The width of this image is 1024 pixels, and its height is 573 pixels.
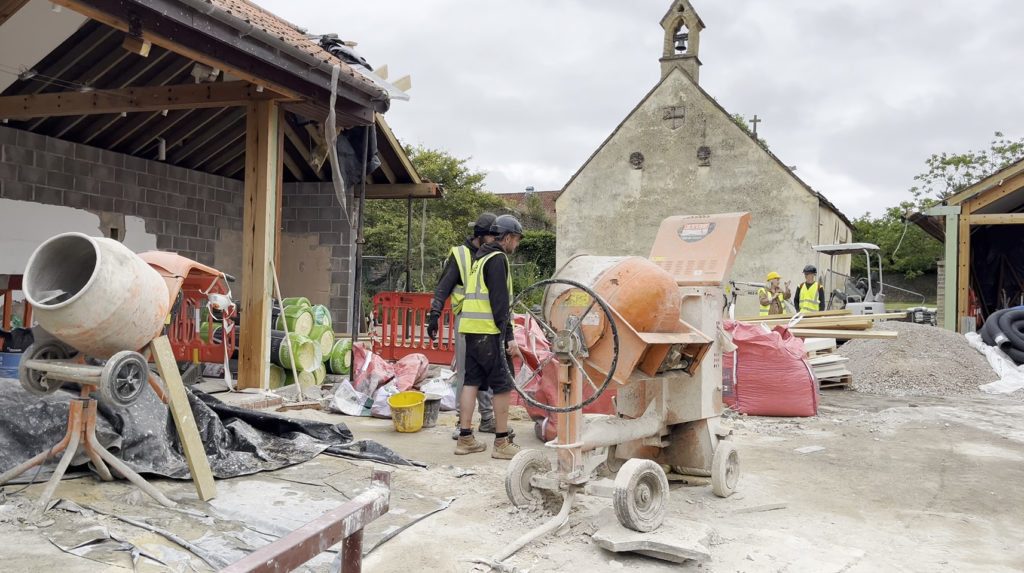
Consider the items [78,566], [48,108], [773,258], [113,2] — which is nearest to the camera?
[78,566]

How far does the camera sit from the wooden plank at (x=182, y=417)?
376 cm

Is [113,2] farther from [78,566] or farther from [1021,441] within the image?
[1021,441]

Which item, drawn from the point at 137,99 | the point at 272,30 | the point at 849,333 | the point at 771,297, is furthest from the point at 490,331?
the point at 771,297

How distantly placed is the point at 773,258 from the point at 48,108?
720 inches

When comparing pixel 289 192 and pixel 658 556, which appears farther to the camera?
pixel 289 192

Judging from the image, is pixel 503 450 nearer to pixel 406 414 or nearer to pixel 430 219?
pixel 406 414

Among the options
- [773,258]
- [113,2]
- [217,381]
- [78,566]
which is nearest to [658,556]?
[78,566]

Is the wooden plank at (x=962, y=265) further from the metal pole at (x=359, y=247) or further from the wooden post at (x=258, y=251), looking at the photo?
the wooden post at (x=258, y=251)

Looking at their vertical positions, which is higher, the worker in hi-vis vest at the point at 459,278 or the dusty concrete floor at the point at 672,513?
the worker in hi-vis vest at the point at 459,278

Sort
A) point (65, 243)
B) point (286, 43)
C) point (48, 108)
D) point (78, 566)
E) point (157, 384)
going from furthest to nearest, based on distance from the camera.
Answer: point (48, 108) < point (286, 43) < point (157, 384) < point (65, 243) < point (78, 566)

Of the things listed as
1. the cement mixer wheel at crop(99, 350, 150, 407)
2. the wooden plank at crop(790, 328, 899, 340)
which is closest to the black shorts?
the cement mixer wheel at crop(99, 350, 150, 407)

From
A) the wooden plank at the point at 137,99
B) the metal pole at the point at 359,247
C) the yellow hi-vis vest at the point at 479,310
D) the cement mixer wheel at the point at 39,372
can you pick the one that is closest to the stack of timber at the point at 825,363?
the metal pole at the point at 359,247

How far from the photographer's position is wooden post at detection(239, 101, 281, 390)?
6.84 meters

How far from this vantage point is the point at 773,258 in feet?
69.9
